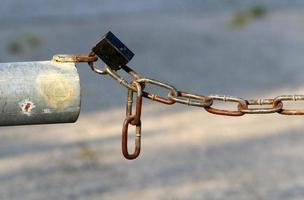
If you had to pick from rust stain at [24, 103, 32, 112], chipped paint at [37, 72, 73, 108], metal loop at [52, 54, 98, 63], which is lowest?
rust stain at [24, 103, 32, 112]

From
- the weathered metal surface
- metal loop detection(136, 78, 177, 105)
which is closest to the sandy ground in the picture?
metal loop detection(136, 78, 177, 105)

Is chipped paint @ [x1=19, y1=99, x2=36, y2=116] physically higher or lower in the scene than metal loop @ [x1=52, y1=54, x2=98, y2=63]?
lower

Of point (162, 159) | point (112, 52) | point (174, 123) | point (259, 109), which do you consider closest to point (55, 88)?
point (112, 52)

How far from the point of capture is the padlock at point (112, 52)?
1964mm

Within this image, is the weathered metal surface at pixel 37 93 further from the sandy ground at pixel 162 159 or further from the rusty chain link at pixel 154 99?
the sandy ground at pixel 162 159

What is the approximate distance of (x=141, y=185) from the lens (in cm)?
500

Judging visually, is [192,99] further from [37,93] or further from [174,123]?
[174,123]

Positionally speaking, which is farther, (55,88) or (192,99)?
(192,99)

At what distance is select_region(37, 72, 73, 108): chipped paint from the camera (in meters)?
1.85

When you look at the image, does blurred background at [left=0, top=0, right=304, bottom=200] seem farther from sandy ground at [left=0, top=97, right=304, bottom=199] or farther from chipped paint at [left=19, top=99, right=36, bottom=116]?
chipped paint at [left=19, top=99, right=36, bottom=116]

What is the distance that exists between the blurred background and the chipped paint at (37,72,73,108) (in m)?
2.97

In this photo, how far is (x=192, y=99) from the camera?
6.71 feet

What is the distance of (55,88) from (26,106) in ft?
0.25

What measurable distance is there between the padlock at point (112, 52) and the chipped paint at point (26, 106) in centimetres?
22
